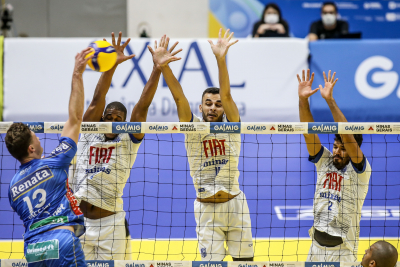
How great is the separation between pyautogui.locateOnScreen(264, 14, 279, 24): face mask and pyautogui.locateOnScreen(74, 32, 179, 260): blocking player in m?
8.79

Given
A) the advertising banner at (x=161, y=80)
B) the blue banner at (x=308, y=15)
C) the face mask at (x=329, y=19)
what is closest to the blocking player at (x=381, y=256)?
the advertising banner at (x=161, y=80)

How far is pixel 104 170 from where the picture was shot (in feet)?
16.8

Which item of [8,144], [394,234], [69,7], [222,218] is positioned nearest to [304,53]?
[394,234]

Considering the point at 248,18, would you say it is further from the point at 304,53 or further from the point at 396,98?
the point at 396,98

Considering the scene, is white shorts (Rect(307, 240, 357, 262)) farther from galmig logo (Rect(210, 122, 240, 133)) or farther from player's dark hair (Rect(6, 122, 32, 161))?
player's dark hair (Rect(6, 122, 32, 161))

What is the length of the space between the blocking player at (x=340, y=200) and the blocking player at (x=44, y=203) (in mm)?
2685

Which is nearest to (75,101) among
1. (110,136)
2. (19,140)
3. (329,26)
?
(19,140)

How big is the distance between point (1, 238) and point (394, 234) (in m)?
6.04

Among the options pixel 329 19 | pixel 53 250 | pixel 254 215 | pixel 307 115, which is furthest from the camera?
pixel 329 19

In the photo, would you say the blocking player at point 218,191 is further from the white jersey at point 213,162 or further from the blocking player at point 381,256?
the blocking player at point 381,256

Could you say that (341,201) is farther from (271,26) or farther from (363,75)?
(271,26)

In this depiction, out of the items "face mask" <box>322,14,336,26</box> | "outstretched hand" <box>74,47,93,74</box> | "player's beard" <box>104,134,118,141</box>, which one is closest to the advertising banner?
"face mask" <box>322,14,336,26</box>

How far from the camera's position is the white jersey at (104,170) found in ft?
16.7

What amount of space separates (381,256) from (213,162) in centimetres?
200
